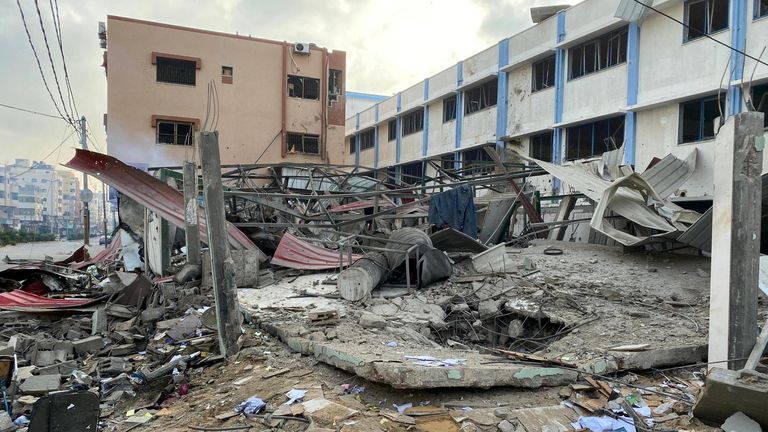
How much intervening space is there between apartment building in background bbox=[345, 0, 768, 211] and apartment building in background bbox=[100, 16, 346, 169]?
6.00 m

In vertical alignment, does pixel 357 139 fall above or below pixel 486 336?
above

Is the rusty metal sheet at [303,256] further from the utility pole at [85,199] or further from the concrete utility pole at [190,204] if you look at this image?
the utility pole at [85,199]

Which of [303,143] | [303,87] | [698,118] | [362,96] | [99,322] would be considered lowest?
[99,322]

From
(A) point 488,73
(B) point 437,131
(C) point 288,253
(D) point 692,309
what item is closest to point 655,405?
(D) point 692,309

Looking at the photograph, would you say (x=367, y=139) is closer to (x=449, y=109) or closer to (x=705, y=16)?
(x=449, y=109)

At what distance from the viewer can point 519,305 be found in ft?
20.8

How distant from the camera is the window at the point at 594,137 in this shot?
15.3 meters

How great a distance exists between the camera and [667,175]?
10.3 m

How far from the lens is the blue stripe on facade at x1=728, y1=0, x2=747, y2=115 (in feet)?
38.7

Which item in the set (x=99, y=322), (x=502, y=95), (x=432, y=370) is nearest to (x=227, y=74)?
(x=502, y=95)

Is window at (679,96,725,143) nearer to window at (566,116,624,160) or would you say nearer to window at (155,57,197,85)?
window at (566,116,624,160)

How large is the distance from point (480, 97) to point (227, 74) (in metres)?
11.0

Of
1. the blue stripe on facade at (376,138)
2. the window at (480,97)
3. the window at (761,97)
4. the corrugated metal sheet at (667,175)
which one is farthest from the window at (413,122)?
the corrugated metal sheet at (667,175)

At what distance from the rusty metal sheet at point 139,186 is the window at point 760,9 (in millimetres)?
12876
